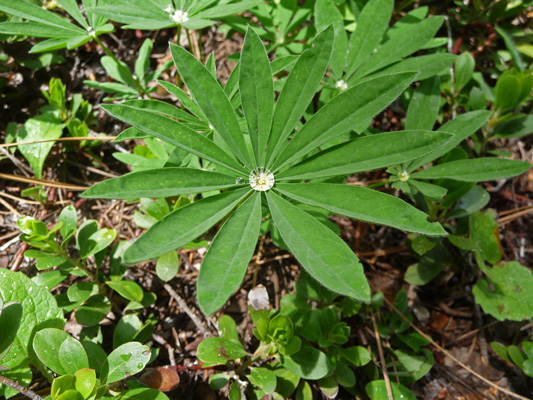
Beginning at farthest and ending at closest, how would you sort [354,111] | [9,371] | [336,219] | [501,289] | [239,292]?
[336,219] < [239,292] < [501,289] < [9,371] < [354,111]

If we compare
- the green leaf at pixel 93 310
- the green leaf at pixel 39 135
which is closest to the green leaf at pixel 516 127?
the green leaf at pixel 93 310

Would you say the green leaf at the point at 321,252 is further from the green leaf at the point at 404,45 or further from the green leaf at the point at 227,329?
the green leaf at the point at 404,45

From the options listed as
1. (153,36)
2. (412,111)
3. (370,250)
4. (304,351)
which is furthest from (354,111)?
(153,36)

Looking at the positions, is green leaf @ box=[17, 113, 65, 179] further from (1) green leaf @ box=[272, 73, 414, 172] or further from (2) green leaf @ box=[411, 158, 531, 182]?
(2) green leaf @ box=[411, 158, 531, 182]

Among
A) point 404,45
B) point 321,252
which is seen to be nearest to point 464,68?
point 404,45

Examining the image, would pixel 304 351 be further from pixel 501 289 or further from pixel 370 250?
pixel 501 289
